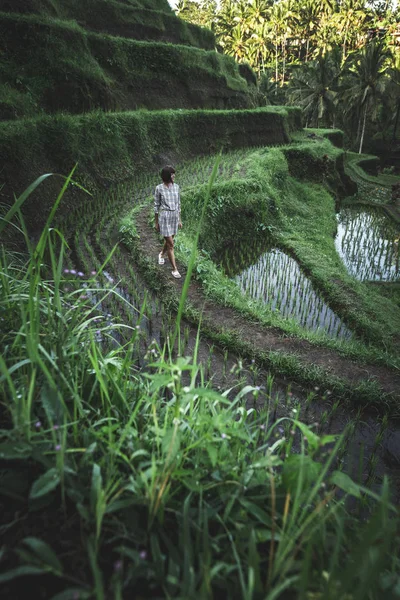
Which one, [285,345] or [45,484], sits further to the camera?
[285,345]

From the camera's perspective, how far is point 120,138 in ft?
29.1

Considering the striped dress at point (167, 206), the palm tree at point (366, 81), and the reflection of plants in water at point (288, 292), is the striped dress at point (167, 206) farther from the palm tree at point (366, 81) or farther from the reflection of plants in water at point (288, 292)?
the palm tree at point (366, 81)

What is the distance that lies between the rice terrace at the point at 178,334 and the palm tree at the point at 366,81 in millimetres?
8366

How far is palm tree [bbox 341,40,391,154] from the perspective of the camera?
79.6ft

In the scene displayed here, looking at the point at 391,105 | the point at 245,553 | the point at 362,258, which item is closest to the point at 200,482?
the point at 245,553

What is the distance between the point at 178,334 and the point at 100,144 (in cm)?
765

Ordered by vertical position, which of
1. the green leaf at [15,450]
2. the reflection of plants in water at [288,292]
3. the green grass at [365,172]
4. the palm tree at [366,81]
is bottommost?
the green leaf at [15,450]

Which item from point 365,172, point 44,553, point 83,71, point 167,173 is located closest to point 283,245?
point 167,173

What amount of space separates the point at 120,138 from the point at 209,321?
6.64 m

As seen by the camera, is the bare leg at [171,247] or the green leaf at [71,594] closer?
the green leaf at [71,594]

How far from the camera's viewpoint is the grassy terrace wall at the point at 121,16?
10930 mm


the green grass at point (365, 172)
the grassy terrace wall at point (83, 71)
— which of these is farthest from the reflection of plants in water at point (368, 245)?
the grassy terrace wall at point (83, 71)

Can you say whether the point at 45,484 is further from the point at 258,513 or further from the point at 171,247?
the point at 171,247

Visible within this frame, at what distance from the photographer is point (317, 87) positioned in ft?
89.1
